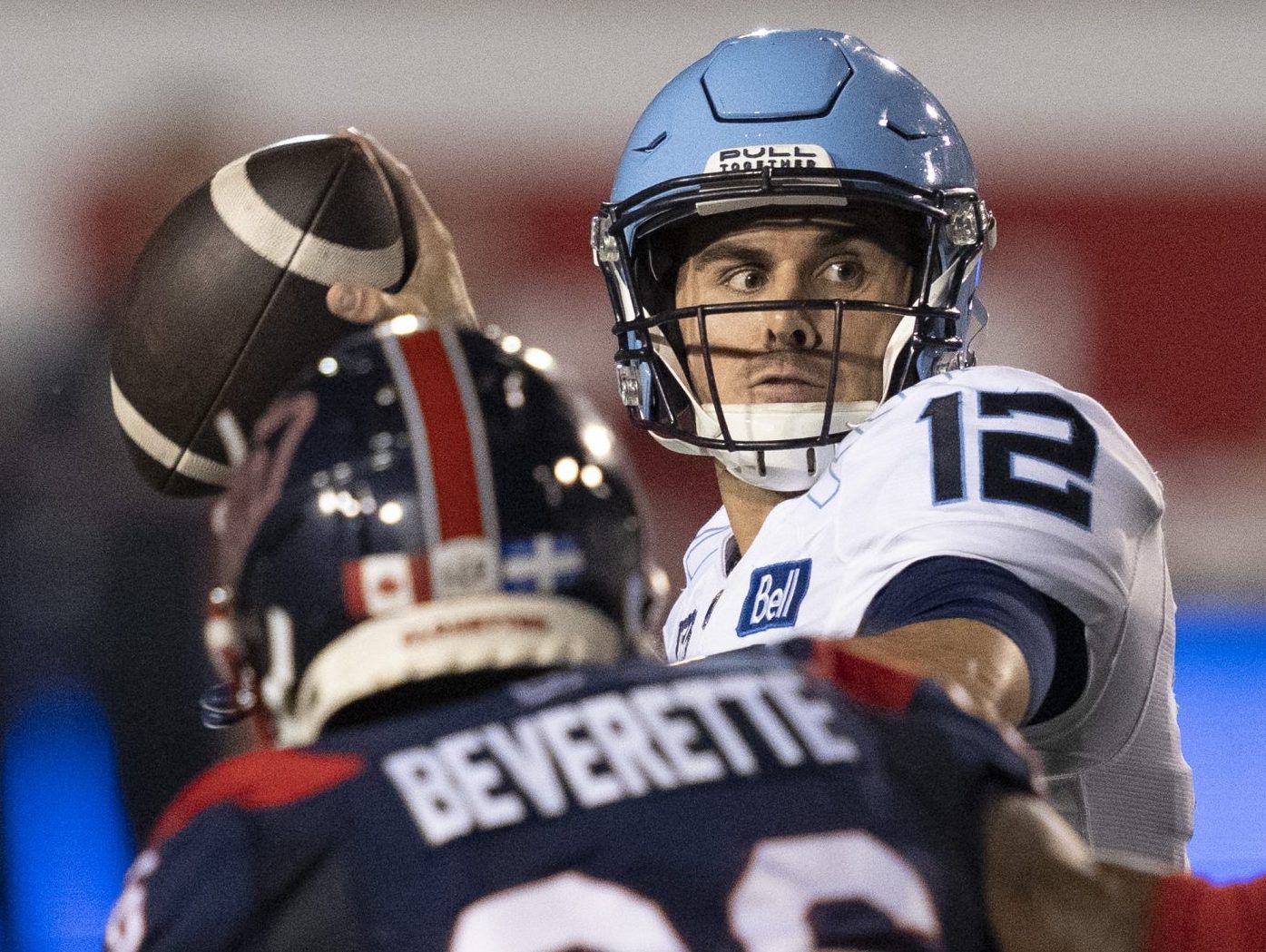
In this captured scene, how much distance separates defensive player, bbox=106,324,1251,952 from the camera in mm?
994

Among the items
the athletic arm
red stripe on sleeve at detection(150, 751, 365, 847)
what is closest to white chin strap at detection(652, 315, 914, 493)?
the athletic arm

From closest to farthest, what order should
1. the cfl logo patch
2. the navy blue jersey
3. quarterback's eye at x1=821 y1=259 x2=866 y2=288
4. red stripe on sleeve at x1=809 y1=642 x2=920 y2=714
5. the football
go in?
the navy blue jersey, red stripe on sleeve at x1=809 y1=642 x2=920 y2=714, the cfl logo patch, the football, quarterback's eye at x1=821 y1=259 x2=866 y2=288

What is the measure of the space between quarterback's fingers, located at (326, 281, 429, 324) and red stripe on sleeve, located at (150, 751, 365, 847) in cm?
97

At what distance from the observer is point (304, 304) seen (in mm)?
2021

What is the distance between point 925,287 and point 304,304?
71cm

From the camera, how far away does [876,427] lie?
6.20 ft

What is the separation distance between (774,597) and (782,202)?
21.3 inches

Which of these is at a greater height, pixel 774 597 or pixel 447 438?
pixel 447 438

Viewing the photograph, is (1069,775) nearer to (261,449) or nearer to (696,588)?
(696,588)

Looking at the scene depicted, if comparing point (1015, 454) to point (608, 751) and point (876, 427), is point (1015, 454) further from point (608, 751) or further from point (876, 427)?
point (608, 751)

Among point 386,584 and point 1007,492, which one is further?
point 1007,492

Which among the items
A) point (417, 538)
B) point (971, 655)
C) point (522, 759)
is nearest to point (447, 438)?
point (417, 538)

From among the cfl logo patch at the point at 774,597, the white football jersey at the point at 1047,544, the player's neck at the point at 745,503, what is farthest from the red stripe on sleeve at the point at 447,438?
the player's neck at the point at 745,503

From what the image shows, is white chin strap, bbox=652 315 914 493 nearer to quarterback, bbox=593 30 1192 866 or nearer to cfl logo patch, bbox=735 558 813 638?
quarterback, bbox=593 30 1192 866
